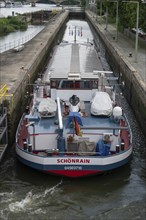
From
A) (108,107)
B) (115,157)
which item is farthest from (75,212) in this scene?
(108,107)

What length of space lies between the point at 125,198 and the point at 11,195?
4.83m

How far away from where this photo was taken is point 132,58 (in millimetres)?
43281

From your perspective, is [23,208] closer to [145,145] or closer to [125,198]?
[125,198]

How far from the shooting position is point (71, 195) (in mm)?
18578

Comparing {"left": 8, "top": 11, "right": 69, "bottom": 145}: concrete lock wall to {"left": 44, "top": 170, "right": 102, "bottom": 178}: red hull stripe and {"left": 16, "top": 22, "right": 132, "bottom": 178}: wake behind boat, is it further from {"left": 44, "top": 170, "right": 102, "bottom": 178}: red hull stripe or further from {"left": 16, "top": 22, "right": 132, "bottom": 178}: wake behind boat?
{"left": 44, "top": 170, "right": 102, "bottom": 178}: red hull stripe

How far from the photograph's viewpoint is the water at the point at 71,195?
1702cm

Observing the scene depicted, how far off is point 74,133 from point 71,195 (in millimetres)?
3173

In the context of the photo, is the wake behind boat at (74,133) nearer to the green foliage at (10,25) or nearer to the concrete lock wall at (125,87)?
the concrete lock wall at (125,87)

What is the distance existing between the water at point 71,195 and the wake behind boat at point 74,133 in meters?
0.75

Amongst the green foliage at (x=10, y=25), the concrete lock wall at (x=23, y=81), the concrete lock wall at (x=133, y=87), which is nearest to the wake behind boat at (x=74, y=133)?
the concrete lock wall at (x=23, y=81)

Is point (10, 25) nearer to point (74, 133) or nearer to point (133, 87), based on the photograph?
point (133, 87)

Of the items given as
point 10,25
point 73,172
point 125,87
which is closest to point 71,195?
point 73,172

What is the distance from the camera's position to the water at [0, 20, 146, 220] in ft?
55.8

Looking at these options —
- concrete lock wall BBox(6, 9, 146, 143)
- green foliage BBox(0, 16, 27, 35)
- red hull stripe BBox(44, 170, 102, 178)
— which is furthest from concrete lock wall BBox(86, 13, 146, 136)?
green foliage BBox(0, 16, 27, 35)
